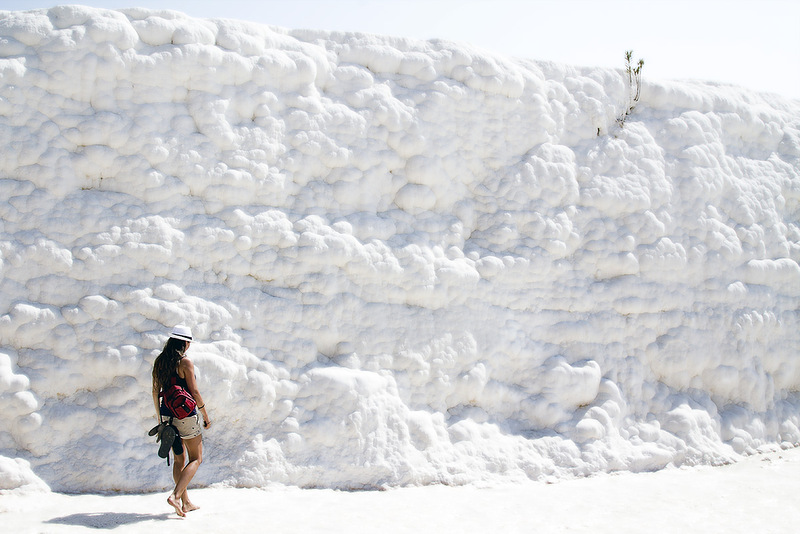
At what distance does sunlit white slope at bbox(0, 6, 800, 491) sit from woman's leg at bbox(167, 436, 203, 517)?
39 cm

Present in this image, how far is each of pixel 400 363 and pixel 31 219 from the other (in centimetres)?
258

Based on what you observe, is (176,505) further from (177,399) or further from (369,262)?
(369,262)

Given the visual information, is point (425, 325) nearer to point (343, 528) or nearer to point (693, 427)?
point (343, 528)

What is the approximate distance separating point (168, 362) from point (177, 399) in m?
0.21

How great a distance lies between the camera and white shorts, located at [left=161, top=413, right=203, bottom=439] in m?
3.67

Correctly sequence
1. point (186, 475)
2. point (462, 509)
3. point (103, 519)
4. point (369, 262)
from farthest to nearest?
point (369, 262) < point (462, 509) < point (186, 475) < point (103, 519)

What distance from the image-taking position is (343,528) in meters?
3.58

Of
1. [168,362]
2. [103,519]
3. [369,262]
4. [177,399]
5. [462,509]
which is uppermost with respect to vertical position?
[369,262]

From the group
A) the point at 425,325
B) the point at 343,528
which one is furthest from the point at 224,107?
the point at 343,528

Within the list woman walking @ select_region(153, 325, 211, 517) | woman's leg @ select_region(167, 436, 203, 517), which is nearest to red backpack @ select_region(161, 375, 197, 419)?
woman walking @ select_region(153, 325, 211, 517)

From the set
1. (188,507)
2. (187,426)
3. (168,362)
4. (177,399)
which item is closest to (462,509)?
(188,507)

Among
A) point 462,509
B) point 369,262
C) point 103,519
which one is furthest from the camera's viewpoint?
point 369,262

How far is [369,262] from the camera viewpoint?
4.90 m

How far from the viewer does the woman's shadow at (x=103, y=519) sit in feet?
11.0
